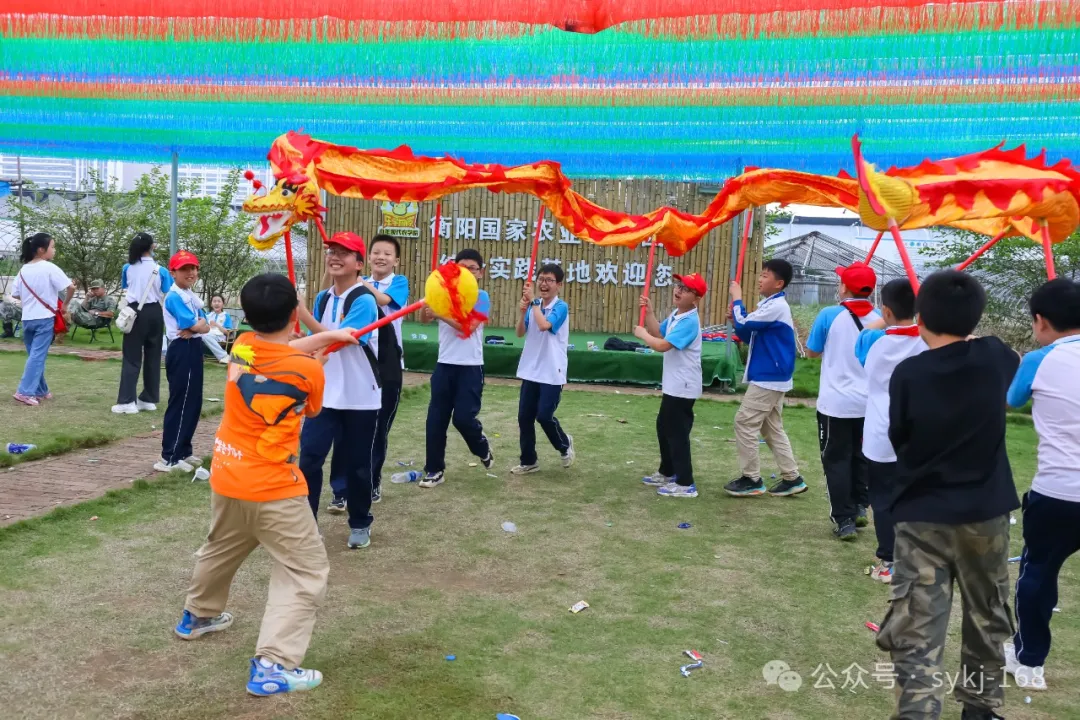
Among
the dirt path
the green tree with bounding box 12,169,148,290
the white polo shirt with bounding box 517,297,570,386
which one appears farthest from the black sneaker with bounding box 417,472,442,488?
the green tree with bounding box 12,169,148,290

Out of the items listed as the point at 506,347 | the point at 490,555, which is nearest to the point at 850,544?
the point at 490,555

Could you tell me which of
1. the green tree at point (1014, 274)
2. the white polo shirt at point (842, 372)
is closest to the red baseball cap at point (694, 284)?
the white polo shirt at point (842, 372)

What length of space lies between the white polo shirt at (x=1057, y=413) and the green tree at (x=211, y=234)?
585 inches

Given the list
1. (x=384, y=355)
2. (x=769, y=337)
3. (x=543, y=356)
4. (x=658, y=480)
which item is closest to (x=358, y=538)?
(x=384, y=355)

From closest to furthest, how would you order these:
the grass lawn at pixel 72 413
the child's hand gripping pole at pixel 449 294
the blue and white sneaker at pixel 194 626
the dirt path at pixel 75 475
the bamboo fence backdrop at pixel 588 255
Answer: the blue and white sneaker at pixel 194 626 → the child's hand gripping pole at pixel 449 294 → the dirt path at pixel 75 475 → the grass lawn at pixel 72 413 → the bamboo fence backdrop at pixel 588 255

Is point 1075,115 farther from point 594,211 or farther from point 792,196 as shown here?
point 594,211

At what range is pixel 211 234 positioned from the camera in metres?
16.5

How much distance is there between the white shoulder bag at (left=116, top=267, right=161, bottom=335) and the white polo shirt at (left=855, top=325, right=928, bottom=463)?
6.76 meters

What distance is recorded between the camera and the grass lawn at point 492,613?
3.33m

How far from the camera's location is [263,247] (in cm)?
440

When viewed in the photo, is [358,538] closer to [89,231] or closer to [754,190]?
[754,190]

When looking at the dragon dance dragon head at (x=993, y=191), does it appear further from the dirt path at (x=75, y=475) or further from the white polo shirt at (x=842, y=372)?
the dirt path at (x=75, y=475)

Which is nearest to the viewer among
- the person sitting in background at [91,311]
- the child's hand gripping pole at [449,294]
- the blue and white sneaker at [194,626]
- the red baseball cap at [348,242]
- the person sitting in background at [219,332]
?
the blue and white sneaker at [194,626]

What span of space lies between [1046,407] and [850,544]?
2.29 m
